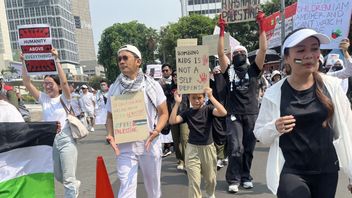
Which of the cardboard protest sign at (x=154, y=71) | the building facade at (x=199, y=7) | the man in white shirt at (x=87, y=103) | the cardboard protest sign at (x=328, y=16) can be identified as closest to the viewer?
the cardboard protest sign at (x=328, y=16)

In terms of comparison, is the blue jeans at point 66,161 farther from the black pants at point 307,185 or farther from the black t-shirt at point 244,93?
the black pants at point 307,185

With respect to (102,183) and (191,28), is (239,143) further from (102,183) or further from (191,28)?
(191,28)

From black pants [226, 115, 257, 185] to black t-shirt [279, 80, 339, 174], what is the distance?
2908 millimetres

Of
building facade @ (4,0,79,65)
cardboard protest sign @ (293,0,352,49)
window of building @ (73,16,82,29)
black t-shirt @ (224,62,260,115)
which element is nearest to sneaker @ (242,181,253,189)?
black t-shirt @ (224,62,260,115)

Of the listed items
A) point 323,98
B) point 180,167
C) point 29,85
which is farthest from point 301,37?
point 180,167

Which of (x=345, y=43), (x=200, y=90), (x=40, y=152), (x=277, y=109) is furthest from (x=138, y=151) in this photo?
(x=345, y=43)

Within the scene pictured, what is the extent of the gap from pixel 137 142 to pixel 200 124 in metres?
1.30

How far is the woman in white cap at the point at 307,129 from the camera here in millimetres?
2615

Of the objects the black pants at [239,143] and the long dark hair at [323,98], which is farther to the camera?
the black pants at [239,143]

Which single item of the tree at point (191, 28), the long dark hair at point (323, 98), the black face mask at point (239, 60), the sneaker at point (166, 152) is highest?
the tree at point (191, 28)

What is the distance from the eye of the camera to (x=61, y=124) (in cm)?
504

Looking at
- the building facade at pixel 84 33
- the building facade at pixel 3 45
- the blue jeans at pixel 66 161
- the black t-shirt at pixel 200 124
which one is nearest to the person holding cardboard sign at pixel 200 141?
the black t-shirt at pixel 200 124

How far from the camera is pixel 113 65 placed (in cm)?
6662

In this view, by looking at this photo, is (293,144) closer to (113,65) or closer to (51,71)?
(51,71)
